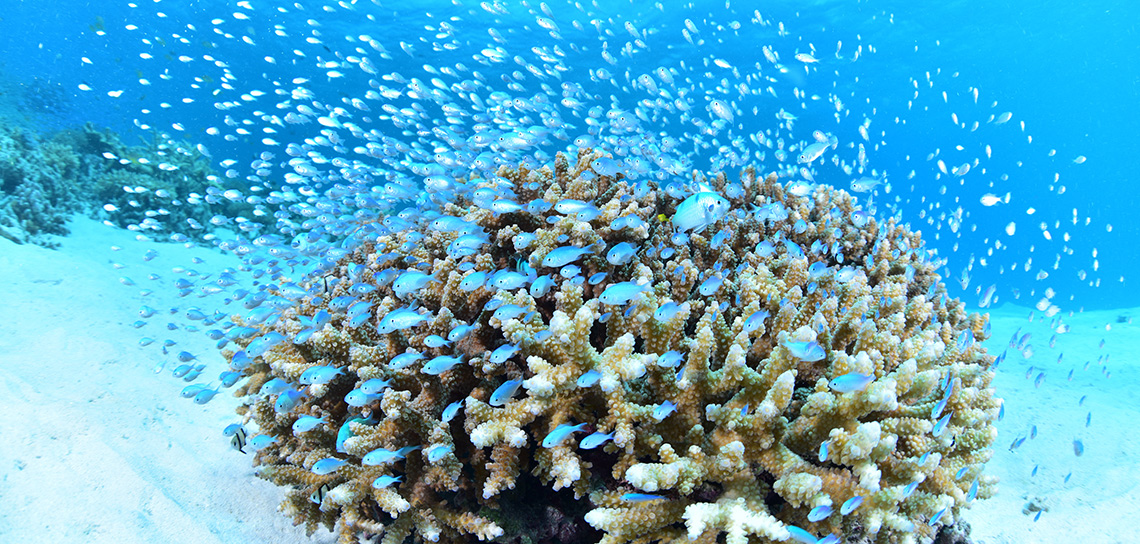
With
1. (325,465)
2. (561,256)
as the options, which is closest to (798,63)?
(561,256)

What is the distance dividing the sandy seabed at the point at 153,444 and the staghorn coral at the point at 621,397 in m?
0.57

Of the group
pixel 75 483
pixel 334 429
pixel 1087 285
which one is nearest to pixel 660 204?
pixel 334 429

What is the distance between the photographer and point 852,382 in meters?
2.46

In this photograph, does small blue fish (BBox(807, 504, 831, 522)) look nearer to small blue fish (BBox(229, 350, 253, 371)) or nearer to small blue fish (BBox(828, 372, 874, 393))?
small blue fish (BBox(828, 372, 874, 393))

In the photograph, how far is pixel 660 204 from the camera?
5.09 meters

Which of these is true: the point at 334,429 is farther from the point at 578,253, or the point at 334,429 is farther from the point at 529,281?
the point at 578,253

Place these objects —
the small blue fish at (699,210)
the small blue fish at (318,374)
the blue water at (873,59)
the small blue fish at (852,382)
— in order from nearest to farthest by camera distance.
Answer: the small blue fish at (852,382) < the small blue fish at (318,374) < the small blue fish at (699,210) < the blue water at (873,59)

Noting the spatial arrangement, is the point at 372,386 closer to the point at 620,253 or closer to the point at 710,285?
the point at 620,253

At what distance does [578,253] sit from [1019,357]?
12.3 metres

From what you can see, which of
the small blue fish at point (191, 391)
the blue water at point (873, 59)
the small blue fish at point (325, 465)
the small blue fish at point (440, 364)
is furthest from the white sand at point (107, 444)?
the blue water at point (873, 59)

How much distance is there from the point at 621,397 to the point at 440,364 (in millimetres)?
1089

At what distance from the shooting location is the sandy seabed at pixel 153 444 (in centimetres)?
337

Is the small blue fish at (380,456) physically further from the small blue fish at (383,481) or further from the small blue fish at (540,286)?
the small blue fish at (540,286)

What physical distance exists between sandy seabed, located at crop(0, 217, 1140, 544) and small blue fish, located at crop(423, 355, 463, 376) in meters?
1.58
